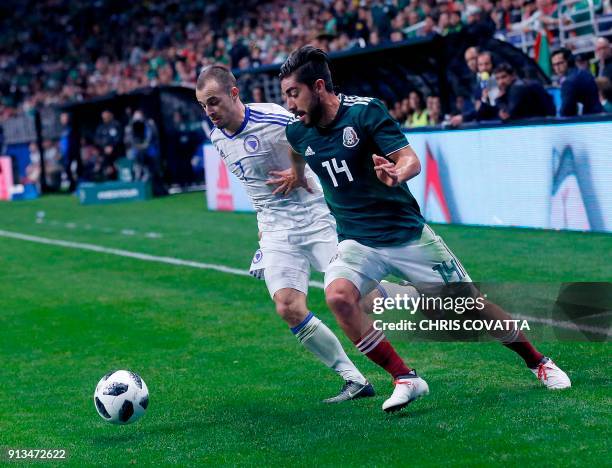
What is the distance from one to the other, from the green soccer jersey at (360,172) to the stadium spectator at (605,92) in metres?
7.58

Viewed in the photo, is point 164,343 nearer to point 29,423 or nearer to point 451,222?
point 29,423

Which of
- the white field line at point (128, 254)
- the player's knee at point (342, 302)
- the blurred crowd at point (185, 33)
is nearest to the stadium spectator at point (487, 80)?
the blurred crowd at point (185, 33)

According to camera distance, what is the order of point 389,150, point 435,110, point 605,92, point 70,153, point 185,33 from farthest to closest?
point 185,33 → point 70,153 → point 435,110 → point 605,92 → point 389,150

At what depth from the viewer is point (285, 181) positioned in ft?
20.9

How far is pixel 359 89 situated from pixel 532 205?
799 cm

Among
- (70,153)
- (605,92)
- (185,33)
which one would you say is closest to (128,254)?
(605,92)

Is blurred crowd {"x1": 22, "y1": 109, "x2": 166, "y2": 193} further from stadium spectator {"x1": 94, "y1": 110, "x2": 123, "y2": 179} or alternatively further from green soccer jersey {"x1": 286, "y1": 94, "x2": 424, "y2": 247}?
green soccer jersey {"x1": 286, "y1": 94, "x2": 424, "y2": 247}

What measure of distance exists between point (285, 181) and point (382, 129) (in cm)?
112

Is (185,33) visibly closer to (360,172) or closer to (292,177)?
(292,177)

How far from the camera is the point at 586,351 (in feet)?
21.4

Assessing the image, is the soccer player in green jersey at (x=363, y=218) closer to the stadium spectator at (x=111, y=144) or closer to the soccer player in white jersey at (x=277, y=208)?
the soccer player in white jersey at (x=277, y=208)

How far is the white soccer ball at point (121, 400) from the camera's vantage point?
5.61 m

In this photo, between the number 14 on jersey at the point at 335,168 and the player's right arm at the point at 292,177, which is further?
the player's right arm at the point at 292,177

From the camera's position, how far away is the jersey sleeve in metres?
5.36
